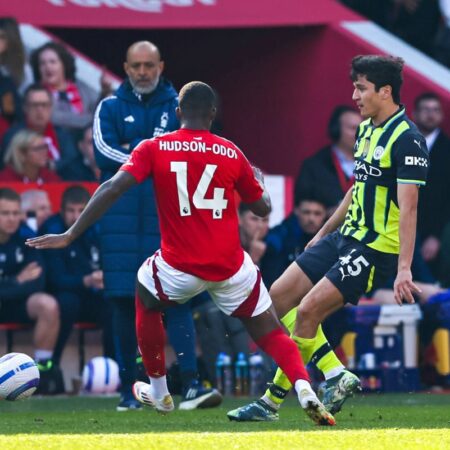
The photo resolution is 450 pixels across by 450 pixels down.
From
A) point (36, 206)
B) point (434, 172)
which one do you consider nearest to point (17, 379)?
point (36, 206)

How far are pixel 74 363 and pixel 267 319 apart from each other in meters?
4.86

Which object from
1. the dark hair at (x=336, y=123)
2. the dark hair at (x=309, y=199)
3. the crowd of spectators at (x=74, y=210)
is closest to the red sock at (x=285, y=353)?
the crowd of spectators at (x=74, y=210)

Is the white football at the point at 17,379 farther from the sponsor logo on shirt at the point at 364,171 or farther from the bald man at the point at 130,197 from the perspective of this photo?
the sponsor logo on shirt at the point at 364,171

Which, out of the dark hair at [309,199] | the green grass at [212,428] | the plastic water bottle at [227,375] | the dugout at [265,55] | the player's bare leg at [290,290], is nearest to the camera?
the green grass at [212,428]

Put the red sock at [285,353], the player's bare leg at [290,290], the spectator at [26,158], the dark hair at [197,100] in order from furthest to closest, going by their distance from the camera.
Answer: the spectator at [26,158] < the player's bare leg at [290,290] < the dark hair at [197,100] < the red sock at [285,353]

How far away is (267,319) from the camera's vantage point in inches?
328

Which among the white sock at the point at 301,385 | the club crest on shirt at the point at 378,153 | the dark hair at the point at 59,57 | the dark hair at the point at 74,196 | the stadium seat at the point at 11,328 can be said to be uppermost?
the dark hair at the point at 59,57

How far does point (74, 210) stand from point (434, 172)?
382cm

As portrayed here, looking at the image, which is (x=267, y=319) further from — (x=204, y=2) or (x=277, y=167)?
(x=277, y=167)

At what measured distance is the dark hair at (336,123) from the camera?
1421 centimetres

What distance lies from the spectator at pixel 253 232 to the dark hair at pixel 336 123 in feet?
4.83

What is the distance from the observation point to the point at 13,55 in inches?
536

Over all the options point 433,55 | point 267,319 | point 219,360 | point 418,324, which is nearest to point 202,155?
point 267,319

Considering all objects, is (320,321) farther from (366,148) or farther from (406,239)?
(366,148)
